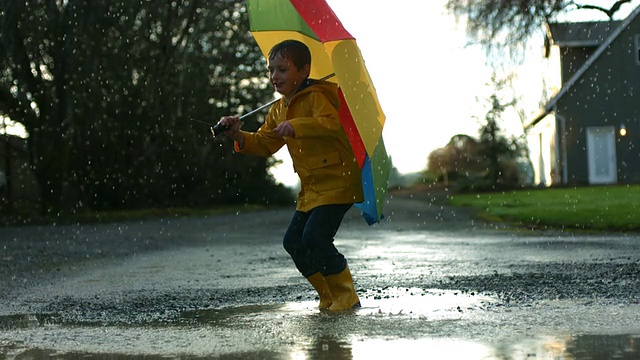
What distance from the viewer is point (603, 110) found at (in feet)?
122

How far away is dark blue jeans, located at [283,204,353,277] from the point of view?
21.1 ft

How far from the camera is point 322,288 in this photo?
6.68 m

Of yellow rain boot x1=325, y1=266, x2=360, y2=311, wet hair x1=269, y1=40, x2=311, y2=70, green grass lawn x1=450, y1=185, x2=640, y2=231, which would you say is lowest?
green grass lawn x1=450, y1=185, x2=640, y2=231

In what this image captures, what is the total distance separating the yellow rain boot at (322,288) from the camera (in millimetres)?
6668

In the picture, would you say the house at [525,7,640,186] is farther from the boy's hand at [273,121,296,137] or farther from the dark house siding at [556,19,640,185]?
the boy's hand at [273,121,296,137]

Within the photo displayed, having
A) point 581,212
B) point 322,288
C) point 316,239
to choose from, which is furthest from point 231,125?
point 581,212

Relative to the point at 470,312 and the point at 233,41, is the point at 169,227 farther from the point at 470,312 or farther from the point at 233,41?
the point at 470,312

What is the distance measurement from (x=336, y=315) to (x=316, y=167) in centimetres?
93

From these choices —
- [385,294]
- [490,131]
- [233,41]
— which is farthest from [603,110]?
[385,294]

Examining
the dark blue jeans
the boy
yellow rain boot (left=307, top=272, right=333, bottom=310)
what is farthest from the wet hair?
yellow rain boot (left=307, top=272, right=333, bottom=310)

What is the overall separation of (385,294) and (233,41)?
2469cm

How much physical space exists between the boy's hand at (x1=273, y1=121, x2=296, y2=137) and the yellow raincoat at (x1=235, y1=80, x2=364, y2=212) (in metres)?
0.14

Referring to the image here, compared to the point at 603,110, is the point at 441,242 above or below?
below

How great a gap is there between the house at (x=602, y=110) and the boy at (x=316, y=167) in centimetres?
3139
